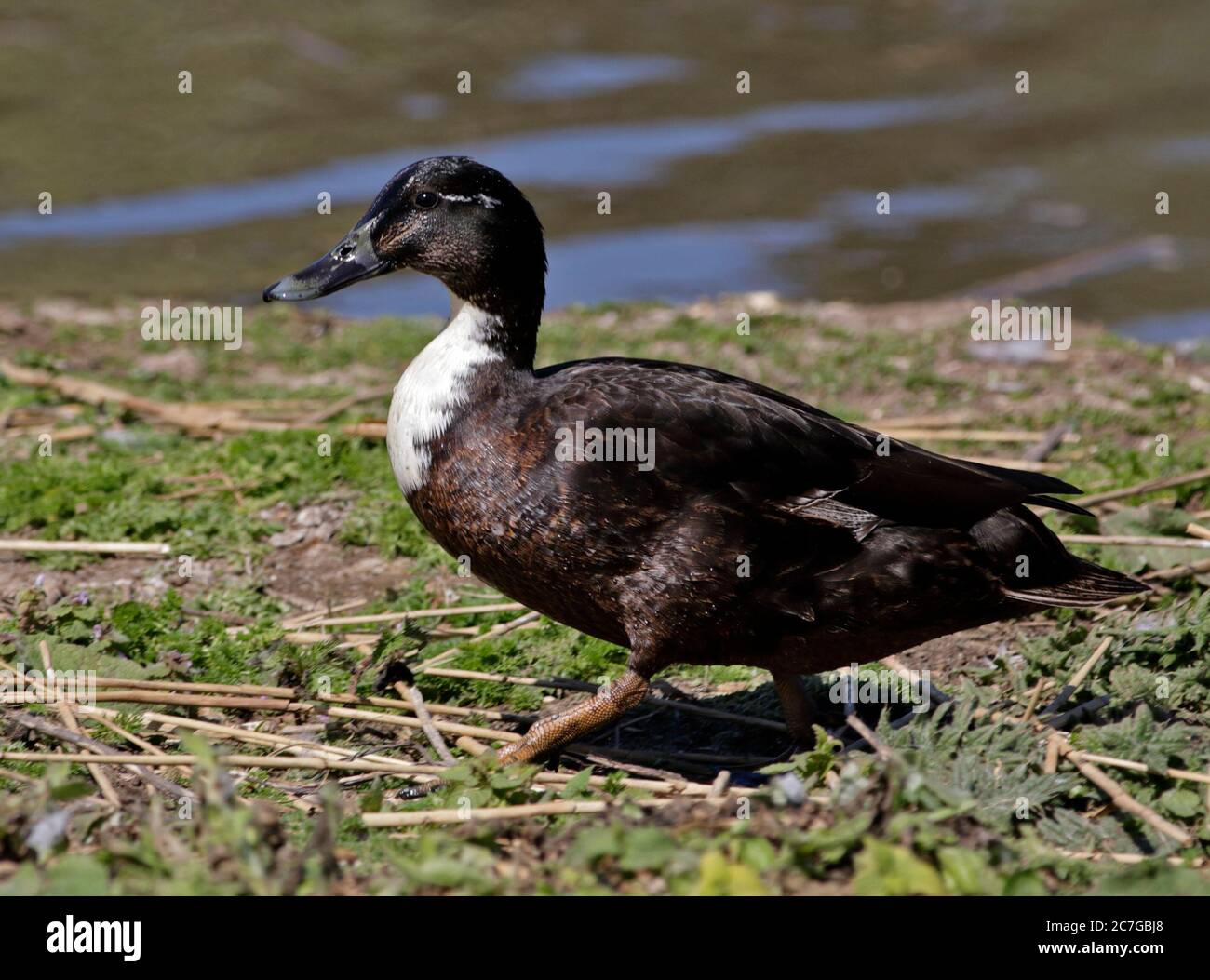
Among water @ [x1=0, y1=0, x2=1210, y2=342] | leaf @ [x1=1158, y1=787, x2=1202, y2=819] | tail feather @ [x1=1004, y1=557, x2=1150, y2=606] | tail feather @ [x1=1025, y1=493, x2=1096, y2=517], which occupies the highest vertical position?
water @ [x1=0, y1=0, x2=1210, y2=342]

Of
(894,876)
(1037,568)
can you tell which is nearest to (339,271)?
(1037,568)

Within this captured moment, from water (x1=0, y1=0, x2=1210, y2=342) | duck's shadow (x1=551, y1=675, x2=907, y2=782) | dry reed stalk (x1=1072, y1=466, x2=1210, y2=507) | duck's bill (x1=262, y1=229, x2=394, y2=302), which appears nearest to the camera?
duck's shadow (x1=551, y1=675, x2=907, y2=782)

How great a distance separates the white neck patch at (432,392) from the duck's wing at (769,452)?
0.82ft

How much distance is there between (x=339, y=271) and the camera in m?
4.59

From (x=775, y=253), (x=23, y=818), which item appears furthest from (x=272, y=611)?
(x=775, y=253)

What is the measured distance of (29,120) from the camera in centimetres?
1288

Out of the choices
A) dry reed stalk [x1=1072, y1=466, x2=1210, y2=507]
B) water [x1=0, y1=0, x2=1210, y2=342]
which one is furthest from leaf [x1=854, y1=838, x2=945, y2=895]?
water [x1=0, y1=0, x2=1210, y2=342]

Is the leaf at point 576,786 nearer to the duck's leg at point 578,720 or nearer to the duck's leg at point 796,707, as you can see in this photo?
the duck's leg at point 578,720

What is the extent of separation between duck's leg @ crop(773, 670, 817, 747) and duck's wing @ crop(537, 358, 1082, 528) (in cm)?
61

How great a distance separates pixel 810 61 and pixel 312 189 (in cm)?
555

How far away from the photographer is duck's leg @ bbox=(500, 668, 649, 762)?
409cm

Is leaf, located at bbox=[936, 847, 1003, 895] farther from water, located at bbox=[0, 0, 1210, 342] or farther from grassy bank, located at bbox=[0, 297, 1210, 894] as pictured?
water, located at bbox=[0, 0, 1210, 342]

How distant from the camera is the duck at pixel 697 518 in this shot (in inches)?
158
